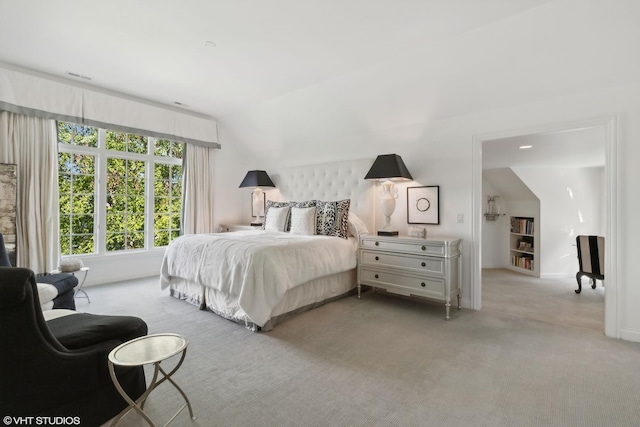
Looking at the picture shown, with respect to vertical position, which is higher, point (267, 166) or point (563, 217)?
point (267, 166)

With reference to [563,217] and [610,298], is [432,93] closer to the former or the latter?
[610,298]

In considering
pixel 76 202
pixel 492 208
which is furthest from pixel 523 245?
pixel 76 202

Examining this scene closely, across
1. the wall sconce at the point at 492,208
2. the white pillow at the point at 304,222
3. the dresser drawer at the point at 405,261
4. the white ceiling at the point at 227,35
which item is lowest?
the dresser drawer at the point at 405,261

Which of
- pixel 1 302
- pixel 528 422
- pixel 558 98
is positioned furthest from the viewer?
pixel 558 98

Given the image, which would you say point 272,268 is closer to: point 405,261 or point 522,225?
point 405,261

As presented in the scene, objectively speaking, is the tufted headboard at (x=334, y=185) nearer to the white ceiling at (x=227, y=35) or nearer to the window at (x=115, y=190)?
the white ceiling at (x=227, y=35)

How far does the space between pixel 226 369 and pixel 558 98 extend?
3707mm

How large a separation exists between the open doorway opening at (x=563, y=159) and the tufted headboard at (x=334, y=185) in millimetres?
1319

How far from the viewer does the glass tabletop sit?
1.34 meters

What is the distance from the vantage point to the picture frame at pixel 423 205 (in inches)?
147

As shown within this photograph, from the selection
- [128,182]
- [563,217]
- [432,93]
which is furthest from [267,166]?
[563,217]

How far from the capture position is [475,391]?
1.89m

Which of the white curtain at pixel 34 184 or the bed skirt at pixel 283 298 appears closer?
the bed skirt at pixel 283 298

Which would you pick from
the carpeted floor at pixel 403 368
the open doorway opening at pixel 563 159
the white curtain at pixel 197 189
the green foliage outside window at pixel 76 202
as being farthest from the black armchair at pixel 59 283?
the open doorway opening at pixel 563 159
